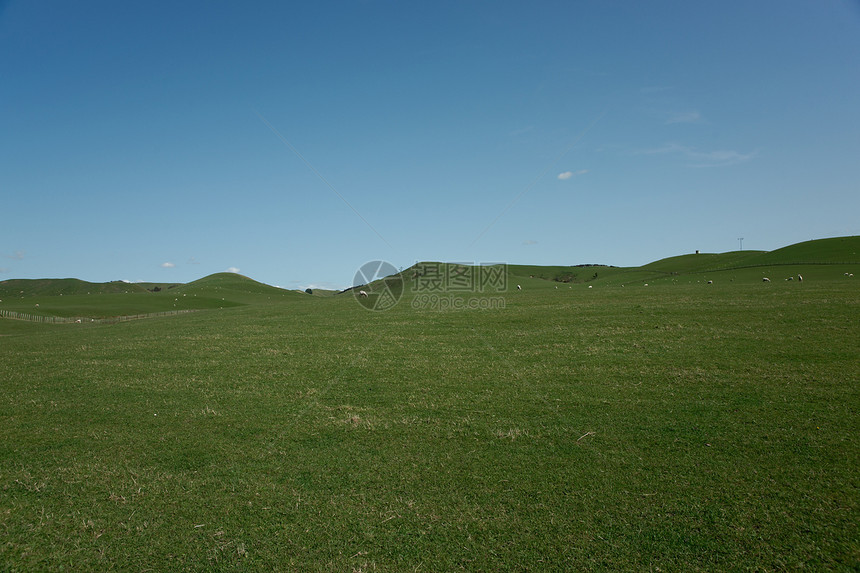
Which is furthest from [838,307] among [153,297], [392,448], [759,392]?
[153,297]

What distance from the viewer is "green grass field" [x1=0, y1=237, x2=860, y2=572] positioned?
538 cm

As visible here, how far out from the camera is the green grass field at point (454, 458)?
5.38 metres

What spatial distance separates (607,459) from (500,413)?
2588mm

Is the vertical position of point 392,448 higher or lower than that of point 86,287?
lower

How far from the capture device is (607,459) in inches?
286

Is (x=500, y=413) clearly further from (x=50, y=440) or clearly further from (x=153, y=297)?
(x=153, y=297)

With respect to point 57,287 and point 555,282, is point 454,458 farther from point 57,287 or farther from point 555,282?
point 57,287

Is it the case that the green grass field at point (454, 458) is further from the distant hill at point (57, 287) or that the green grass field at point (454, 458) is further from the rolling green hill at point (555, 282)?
the distant hill at point (57, 287)

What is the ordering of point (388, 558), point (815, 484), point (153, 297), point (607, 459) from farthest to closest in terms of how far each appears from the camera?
point (153, 297)
point (607, 459)
point (815, 484)
point (388, 558)

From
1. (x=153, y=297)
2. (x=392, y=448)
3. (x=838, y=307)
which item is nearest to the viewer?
(x=392, y=448)

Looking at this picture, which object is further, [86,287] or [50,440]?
[86,287]

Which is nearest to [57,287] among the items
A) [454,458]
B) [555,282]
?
[555,282]

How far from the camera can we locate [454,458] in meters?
7.54

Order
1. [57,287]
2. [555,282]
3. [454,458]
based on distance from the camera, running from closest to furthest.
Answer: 1. [454,458]
2. [555,282]
3. [57,287]
